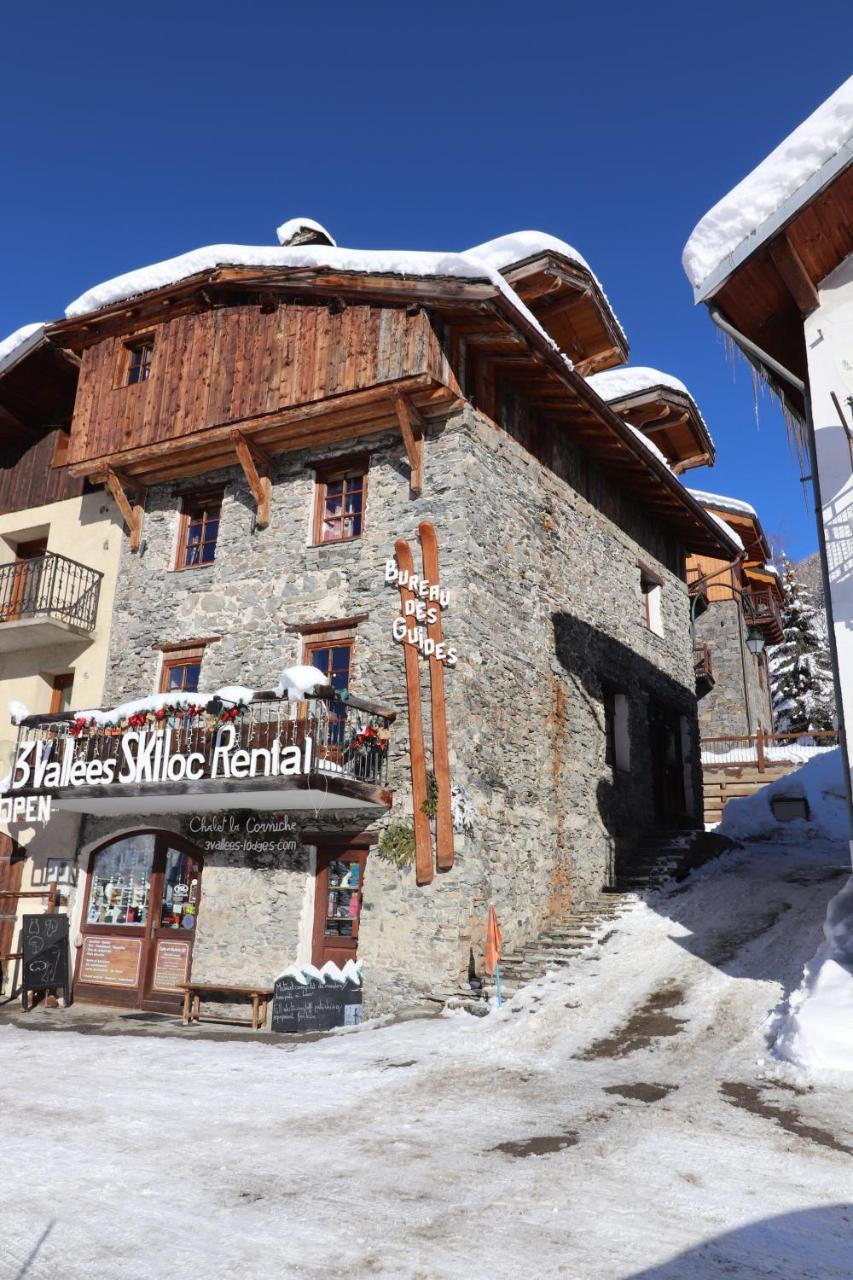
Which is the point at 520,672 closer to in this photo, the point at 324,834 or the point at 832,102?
the point at 324,834

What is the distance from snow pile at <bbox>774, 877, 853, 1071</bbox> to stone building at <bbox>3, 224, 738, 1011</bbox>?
14.0 ft

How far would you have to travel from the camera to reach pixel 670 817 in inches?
754

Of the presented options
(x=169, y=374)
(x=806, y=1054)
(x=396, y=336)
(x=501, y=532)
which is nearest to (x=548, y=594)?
(x=501, y=532)

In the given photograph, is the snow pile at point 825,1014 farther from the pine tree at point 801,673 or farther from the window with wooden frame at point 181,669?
the pine tree at point 801,673

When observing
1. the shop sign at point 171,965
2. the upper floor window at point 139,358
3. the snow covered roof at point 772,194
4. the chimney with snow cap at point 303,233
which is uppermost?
the chimney with snow cap at point 303,233

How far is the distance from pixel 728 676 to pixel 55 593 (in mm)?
22896

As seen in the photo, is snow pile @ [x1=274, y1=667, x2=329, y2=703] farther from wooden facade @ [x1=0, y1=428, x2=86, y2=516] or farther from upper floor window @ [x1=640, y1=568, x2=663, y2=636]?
Result: upper floor window @ [x1=640, y1=568, x2=663, y2=636]

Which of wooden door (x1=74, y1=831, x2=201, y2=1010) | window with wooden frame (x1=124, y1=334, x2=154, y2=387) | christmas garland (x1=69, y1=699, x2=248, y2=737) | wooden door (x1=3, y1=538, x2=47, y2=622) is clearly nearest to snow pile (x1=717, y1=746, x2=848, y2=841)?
wooden door (x1=74, y1=831, x2=201, y2=1010)

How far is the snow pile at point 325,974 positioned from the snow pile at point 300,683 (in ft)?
11.2

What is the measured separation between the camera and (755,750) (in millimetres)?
25969

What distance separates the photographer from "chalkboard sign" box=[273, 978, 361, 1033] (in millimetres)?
11391

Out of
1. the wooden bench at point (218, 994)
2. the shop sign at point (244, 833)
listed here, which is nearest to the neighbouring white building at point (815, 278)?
the shop sign at point (244, 833)

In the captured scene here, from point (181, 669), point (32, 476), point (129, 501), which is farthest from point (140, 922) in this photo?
point (32, 476)

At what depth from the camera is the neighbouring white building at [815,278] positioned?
9016 millimetres
